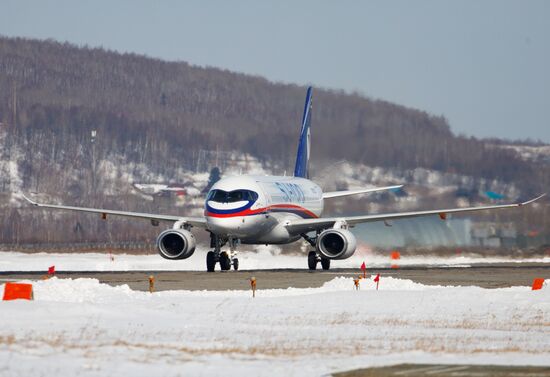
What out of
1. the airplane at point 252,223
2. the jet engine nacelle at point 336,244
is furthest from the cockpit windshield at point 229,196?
the jet engine nacelle at point 336,244

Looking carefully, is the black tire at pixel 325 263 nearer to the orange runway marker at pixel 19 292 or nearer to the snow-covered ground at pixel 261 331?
the snow-covered ground at pixel 261 331

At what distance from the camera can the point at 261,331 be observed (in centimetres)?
2288

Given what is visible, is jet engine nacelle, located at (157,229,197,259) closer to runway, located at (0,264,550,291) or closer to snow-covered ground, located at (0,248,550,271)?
runway, located at (0,264,550,291)

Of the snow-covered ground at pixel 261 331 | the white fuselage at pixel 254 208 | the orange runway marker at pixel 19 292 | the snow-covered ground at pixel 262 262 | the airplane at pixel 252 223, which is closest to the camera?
the snow-covered ground at pixel 261 331

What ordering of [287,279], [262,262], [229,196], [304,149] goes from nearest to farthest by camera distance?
[287,279]
[229,196]
[262,262]
[304,149]

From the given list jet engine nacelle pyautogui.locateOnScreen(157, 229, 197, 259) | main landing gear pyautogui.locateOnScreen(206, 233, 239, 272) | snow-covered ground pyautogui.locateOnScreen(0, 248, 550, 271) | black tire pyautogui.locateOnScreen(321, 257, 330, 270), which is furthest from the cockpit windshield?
snow-covered ground pyautogui.locateOnScreen(0, 248, 550, 271)

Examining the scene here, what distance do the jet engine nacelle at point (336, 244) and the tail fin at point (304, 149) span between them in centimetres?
1301

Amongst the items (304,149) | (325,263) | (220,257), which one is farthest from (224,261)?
(304,149)

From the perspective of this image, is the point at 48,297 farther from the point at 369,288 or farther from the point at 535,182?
the point at 535,182

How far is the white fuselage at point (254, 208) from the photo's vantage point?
4853cm

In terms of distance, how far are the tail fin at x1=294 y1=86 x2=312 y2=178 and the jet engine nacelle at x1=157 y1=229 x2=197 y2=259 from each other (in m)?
14.1

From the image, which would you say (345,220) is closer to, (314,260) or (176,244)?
(314,260)

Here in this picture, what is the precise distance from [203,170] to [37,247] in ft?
312

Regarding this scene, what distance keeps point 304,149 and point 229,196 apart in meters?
15.9
